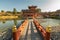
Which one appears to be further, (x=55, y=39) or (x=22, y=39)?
→ (x=55, y=39)

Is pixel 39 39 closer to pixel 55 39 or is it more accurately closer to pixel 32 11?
pixel 55 39

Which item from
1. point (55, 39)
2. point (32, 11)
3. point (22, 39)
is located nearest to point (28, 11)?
point (32, 11)

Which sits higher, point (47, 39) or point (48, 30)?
point (48, 30)

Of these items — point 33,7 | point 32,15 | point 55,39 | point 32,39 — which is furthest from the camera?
point 33,7

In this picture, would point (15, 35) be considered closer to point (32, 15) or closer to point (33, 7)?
point (32, 15)

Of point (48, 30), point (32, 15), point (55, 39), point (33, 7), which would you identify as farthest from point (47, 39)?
point (33, 7)

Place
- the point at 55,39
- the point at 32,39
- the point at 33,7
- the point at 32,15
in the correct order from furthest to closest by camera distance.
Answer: the point at 33,7 → the point at 32,15 → the point at 55,39 → the point at 32,39

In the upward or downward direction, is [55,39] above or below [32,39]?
below

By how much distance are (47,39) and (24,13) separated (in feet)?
265

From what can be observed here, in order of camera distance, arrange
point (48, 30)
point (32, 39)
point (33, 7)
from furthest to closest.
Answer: point (33, 7)
point (32, 39)
point (48, 30)

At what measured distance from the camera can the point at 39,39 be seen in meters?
11.9

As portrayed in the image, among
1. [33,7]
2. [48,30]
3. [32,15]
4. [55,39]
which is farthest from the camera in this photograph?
[33,7]

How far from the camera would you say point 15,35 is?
9.87 metres

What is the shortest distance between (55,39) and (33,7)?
256 feet
